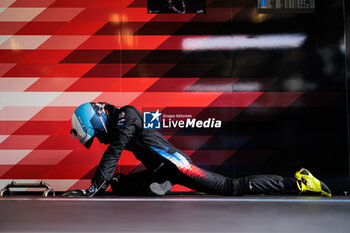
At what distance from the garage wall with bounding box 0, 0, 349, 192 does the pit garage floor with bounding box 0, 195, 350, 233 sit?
4.18 ft

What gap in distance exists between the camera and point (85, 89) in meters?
3.17

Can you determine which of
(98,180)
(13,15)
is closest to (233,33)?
(98,180)

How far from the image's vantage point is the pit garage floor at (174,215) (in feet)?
4.05

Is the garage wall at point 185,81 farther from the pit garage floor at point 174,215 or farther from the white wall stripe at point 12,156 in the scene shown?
the pit garage floor at point 174,215

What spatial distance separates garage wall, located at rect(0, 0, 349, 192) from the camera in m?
3.15

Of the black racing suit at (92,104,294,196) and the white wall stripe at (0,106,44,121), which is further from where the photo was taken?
the white wall stripe at (0,106,44,121)

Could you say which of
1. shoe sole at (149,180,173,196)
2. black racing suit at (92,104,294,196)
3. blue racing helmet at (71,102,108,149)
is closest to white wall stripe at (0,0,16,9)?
blue racing helmet at (71,102,108,149)

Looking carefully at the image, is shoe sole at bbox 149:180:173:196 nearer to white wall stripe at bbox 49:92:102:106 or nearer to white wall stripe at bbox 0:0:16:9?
white wall stripe at bbox 49:92:102:106

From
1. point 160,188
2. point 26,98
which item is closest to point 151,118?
point 160,188

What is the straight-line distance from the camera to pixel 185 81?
125 inches

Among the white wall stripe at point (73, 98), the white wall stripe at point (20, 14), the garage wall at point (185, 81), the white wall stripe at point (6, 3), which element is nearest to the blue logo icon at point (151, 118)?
the garage wall at point (185, 81)

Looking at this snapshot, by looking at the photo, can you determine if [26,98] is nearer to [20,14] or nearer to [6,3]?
[20,14]

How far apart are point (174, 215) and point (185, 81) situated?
1982mm

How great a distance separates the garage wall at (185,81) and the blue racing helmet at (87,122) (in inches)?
36.4
